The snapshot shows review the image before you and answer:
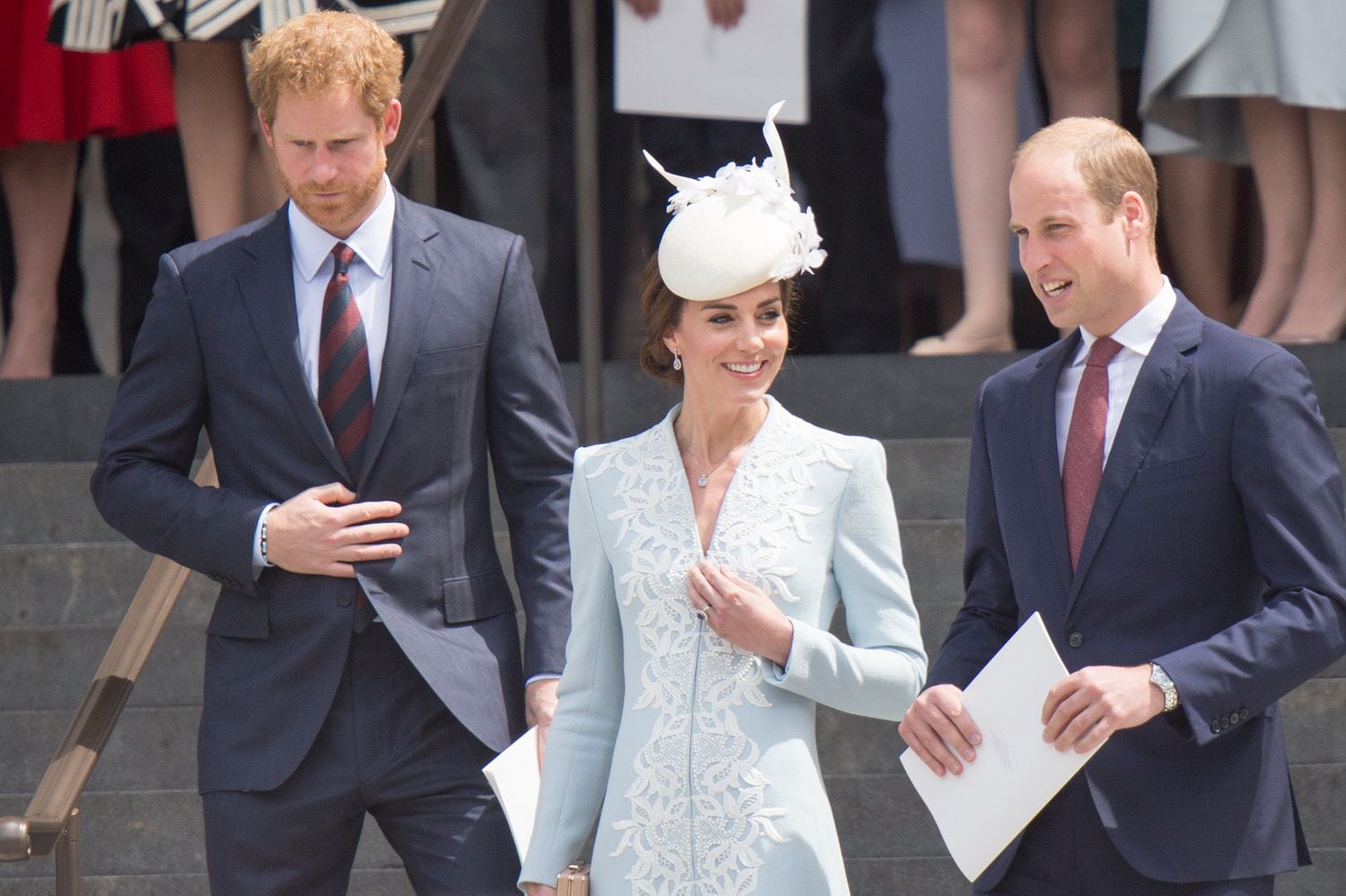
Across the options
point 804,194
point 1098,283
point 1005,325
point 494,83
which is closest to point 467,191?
point 494,83

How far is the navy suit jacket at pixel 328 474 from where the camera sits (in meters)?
3.14

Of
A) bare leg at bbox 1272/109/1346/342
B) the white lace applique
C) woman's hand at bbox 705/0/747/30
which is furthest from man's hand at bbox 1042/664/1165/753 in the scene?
woman's hand at bbox 705/0/747/30

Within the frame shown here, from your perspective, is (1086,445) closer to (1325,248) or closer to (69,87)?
(1325,248)

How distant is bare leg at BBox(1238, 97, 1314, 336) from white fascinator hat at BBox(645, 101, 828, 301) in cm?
277

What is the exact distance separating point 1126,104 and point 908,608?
440cm

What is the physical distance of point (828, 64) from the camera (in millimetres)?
6980

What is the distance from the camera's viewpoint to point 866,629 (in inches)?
114

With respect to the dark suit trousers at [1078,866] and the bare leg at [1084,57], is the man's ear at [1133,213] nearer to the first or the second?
the dark suit trousers at [1078,866]

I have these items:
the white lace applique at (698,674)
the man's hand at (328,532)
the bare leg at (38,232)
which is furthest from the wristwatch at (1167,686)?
the bare leg at (38,232)

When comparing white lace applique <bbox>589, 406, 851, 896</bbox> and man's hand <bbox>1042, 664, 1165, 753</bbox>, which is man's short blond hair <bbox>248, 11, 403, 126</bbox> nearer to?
white lace applique <bbox>589, 406, 851, 896</bbox>

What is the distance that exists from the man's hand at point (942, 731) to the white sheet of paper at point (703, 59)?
134 inches

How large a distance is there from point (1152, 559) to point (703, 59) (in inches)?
138

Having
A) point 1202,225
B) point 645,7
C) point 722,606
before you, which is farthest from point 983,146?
point 722,606

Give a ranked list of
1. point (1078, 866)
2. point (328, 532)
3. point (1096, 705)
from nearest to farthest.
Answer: point (1096, 705), point (1078, 866), point (328, 532)
